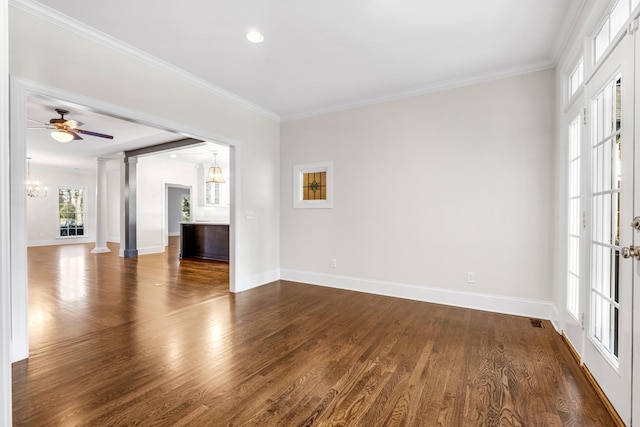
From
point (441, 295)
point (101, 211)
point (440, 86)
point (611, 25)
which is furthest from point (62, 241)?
point (611, 25)

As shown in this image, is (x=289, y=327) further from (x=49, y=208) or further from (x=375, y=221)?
(x=49, y=208)

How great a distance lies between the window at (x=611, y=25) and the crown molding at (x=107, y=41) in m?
3.88

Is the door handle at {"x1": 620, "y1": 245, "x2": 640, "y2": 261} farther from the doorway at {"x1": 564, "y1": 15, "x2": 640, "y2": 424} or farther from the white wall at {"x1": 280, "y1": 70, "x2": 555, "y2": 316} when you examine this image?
the white wall at {"x1": 280, "y1": 70, "x2": 555, "y2": 316}

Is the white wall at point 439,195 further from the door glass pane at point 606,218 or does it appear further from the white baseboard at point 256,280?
the door glass pane at point 606,218

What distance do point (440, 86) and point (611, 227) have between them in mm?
2604

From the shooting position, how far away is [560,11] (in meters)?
2.49

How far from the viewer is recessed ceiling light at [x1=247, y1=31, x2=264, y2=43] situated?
2788 mm

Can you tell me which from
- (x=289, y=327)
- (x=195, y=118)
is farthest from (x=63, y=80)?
(x=289, y=327)

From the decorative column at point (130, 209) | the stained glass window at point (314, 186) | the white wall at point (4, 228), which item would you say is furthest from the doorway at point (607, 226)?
the decorative column at point (130, 209)

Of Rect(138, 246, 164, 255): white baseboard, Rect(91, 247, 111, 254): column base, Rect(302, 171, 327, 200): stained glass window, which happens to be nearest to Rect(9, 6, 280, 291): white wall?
Rect(302, 171, 327, 200): stained glass window

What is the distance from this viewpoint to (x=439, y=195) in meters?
3.87

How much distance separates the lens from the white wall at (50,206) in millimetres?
10220

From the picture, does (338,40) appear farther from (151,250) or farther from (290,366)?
(151,250)

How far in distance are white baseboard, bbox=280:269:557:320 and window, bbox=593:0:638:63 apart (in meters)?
2.47
